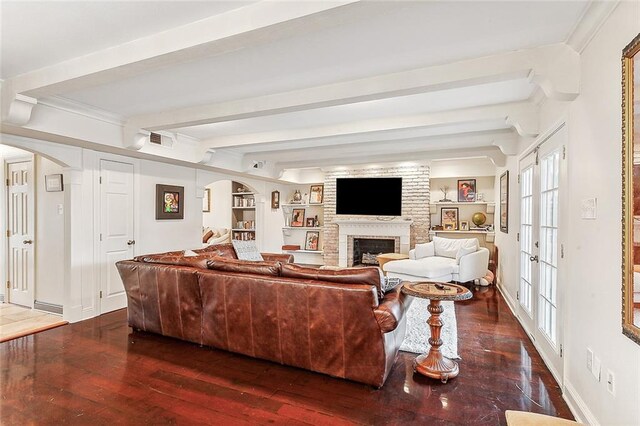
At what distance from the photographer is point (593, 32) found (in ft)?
6.36

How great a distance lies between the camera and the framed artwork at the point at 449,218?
701 centimetres

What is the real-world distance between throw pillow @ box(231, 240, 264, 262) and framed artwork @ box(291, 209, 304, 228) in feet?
9.51

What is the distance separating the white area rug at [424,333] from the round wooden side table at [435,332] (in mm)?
300

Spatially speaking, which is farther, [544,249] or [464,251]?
[464,251]

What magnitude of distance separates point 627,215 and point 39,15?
329 cm

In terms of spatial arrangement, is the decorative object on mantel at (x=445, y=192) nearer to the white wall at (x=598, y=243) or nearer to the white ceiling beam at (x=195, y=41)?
the white wall at (x=598, y=243)

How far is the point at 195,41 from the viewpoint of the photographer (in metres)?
2.04

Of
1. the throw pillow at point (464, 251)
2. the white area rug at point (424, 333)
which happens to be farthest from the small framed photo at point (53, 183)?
the throw pillow at point (464, 251)

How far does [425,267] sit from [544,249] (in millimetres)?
2479

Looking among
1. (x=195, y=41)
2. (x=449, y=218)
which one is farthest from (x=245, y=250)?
(x=449, y=218)

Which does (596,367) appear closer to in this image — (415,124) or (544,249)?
(544,249)

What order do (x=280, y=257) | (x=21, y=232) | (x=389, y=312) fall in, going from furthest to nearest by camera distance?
(x=280, y=257) → (x=21, y=232) → (x=389, y=312)

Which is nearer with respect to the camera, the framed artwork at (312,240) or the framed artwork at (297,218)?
the framed artwork at (312,240)

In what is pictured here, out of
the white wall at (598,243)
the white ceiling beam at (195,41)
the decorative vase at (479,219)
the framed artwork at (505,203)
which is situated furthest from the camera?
the decorative vase at (479,219)
